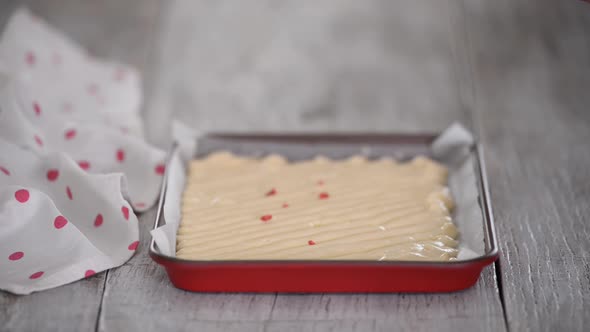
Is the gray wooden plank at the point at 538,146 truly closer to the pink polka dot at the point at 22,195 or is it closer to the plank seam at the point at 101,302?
the plank seam at the point at 101,302

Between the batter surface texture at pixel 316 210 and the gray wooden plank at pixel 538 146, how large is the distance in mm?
128

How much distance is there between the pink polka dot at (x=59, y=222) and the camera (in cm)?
99

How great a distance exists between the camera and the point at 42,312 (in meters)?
0.92

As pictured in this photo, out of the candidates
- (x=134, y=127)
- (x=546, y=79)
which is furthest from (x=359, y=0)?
(x=134, y=127)

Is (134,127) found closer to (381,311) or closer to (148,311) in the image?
(148,311)

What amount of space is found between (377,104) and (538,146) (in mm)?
372

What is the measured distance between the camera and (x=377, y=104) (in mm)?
1504

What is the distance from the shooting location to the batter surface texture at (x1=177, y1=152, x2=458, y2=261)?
97 centimetres

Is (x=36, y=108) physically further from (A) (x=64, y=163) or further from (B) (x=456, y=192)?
(B) (x=456, y=192)

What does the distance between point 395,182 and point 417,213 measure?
10cm

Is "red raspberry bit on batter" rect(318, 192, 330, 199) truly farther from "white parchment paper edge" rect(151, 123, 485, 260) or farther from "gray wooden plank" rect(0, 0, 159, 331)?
"gray wooden plank" rect(0, 0, 159, 331)

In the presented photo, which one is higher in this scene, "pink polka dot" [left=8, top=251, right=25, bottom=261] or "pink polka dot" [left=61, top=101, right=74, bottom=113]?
"pink polka dot" [left=61, top=101, right=74, bottom=113]

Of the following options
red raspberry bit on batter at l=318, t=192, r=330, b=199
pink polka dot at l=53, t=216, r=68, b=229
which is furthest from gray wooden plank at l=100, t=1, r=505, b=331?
red raspberry bit on batter at l=318, t=192, r=330, b=199

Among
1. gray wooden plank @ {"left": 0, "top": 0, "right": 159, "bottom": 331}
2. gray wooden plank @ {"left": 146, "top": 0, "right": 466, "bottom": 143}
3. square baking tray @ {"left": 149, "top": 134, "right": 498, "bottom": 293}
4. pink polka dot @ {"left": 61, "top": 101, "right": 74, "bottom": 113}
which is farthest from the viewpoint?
gray wooden plank @ {"left": 0, "top": 0, "right": 159, "bottom": 331}
